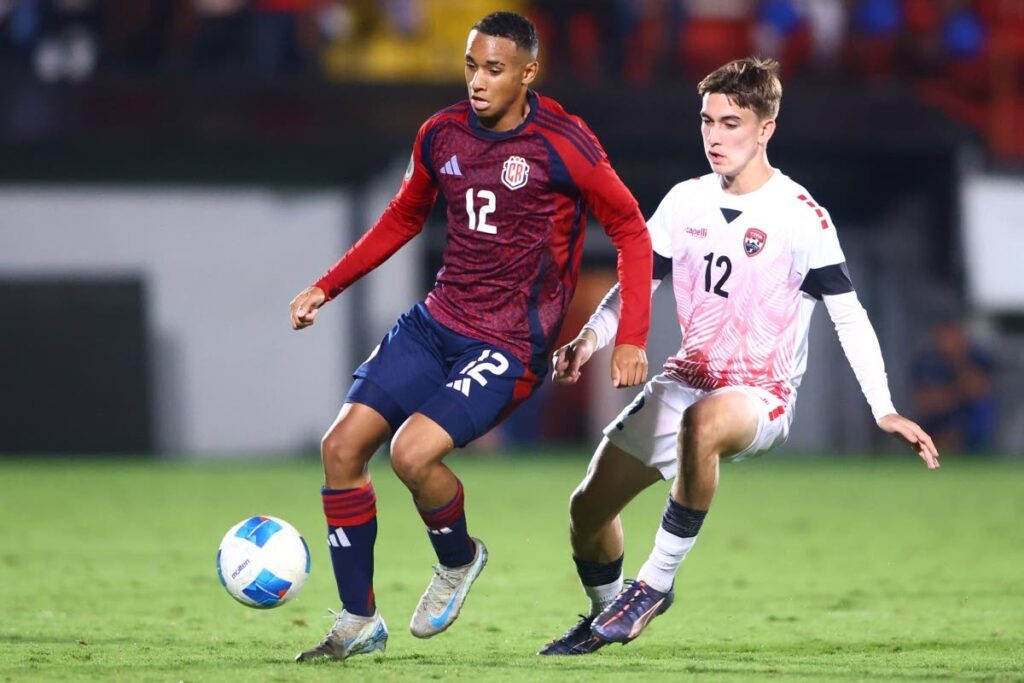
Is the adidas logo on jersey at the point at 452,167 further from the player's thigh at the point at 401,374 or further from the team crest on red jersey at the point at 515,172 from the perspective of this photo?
the player's thigh at the point at 401,374

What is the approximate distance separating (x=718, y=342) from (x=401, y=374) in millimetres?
1097

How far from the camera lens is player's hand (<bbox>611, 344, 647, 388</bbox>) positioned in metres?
5.30

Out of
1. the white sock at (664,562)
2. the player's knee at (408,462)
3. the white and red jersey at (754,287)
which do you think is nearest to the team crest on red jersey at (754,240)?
the white and red jersey at (754,287)

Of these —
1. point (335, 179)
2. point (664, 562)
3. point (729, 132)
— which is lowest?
point (335, 179)

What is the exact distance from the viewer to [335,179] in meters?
17.4

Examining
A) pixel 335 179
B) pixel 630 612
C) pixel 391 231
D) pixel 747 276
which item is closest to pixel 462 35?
pixel 335 179

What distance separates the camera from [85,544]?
9.55 m

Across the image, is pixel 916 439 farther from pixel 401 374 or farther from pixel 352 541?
pixel 352 541

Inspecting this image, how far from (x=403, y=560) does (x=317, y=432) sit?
8680 mm

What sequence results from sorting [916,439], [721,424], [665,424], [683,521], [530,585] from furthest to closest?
1. [530,585]
2. [665,424]
3. [683,521]
4. [721,424]
5. [916,439]

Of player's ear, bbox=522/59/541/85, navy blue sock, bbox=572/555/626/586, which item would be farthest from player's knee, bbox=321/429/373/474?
player's ear, bbox=522/59/541/85

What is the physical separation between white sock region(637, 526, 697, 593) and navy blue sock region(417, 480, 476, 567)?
597 millimetres

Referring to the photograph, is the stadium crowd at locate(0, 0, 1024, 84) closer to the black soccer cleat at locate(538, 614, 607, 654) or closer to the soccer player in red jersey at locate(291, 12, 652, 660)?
the soccer player in red jersey at locate(291, 12, 652, 660)

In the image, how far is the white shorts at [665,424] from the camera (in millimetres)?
5594
